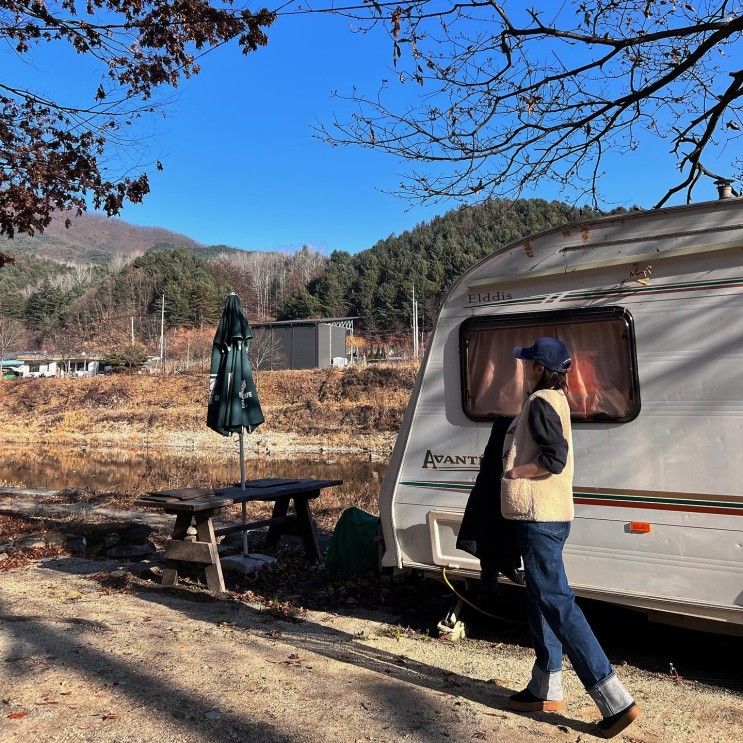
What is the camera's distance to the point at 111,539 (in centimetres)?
833

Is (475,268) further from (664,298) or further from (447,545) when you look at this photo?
(447,545)

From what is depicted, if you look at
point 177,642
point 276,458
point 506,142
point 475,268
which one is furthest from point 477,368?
point 276,458

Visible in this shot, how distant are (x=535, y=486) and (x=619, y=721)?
1115 millimetres

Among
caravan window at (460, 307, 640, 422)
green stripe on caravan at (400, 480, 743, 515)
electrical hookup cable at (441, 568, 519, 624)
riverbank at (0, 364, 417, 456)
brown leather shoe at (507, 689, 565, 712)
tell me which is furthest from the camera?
riverbank at (0, 364, 417, 456)

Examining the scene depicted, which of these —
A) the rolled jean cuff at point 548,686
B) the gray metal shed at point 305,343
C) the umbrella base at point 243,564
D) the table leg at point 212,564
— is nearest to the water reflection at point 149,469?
the umbrella base at point 243,564

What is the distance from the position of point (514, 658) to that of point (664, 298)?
249 centimetres

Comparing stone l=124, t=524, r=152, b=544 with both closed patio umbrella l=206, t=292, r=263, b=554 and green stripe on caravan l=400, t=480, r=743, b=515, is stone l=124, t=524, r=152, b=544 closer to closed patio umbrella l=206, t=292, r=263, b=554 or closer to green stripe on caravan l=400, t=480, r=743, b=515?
closed patio umbrella l=206, t=292, r=263, b=554

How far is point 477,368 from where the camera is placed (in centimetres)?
504

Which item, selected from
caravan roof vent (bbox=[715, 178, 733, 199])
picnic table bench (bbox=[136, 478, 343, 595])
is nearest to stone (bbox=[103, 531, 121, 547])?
picnic table bench (bbox=[136, 478, 343, 595])

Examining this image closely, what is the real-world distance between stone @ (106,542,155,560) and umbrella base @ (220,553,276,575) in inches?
66.0

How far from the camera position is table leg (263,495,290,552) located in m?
7.85

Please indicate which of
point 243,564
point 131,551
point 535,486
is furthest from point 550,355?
point 131,551

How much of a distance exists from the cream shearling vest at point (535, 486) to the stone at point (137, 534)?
19.6 feet

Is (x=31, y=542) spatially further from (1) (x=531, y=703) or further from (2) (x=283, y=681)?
(1) (x=531, y=703)
